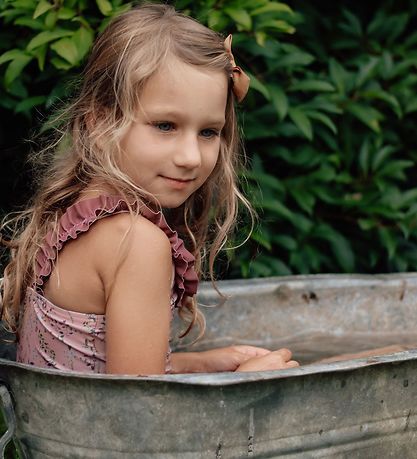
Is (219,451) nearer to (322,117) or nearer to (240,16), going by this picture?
(240,16)

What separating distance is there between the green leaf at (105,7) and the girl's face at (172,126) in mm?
814

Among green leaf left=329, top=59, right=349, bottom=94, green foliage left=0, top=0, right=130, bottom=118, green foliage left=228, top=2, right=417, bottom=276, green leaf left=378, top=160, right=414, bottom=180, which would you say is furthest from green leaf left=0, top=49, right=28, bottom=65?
green leaf left=378, top=160, right=414, bottom=180

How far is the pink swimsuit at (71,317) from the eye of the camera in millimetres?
2465

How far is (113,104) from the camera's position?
104 inches

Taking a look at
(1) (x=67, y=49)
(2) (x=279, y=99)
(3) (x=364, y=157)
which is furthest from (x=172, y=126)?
(3) (x=364, y=157)

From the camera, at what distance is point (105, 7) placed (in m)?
3.34

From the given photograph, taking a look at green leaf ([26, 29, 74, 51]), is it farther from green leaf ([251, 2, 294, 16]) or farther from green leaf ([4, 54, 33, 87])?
green leaf ([251, 2, 294, 16])

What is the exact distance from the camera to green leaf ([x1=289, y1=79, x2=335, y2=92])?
3871 millimetres

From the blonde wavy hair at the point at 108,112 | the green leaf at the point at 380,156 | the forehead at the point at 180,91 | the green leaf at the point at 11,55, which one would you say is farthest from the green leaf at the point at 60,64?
the green leaf at the point at 380,156

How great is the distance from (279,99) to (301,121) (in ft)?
0.37

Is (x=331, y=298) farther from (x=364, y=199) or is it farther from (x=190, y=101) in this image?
(x=190, y=101)

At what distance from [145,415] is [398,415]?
2.13ft

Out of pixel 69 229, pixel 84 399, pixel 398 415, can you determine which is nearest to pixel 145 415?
pixel 84 399

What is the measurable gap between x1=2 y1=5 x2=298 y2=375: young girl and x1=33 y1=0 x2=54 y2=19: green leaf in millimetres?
549
